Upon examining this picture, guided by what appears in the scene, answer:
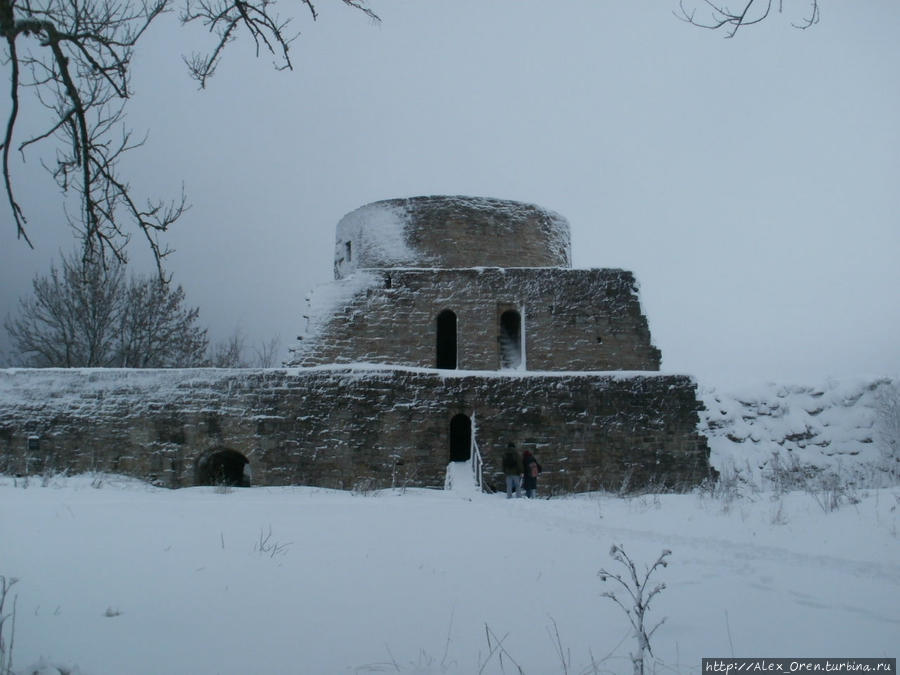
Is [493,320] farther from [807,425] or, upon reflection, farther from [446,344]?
[807,425]

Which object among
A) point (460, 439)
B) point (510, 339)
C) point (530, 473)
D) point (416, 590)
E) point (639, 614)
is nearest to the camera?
point (639, 614)

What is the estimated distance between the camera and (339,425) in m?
12.4

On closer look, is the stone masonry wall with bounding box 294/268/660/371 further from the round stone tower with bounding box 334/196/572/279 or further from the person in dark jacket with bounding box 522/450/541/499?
the person in dark jacket with bounding box 522/450/541/499

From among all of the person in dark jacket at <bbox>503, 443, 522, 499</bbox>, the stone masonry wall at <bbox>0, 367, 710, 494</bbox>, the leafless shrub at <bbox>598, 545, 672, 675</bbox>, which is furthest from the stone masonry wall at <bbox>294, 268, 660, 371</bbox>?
the leafless shrub at <bbox>598, 545, 672, 675</bbox>

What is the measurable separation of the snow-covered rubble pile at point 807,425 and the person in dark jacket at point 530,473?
490cm

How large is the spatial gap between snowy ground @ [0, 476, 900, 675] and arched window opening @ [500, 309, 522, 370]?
33.8 ft

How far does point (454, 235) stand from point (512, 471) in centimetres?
701

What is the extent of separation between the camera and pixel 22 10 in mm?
4164

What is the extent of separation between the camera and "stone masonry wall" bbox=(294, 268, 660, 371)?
1494cm

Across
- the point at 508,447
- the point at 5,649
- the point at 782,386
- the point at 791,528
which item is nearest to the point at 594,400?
the point at 508,447

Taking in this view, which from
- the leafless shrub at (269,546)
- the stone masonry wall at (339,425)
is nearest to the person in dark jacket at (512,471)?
the stone masonry wall at (339,425)

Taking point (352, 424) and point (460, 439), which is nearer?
point (352, 424)

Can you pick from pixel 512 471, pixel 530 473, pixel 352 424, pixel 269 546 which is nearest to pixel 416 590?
pixel 269 546

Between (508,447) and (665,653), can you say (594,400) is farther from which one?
(665,653)
